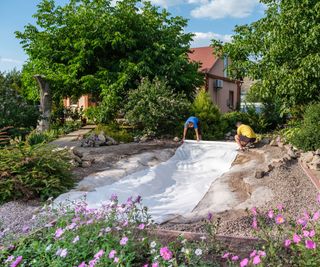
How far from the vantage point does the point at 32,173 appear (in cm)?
605

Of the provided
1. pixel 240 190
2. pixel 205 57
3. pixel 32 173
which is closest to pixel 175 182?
pixel 240 190

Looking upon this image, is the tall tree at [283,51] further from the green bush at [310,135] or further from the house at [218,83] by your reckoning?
the house at [218,83]

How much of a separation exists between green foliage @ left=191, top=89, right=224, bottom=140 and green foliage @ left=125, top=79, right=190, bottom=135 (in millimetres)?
665

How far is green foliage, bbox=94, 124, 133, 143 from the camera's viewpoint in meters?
12.3

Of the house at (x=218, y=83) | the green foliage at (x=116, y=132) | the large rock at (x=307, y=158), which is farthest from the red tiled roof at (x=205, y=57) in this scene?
the large rock at (x=307, y=158)

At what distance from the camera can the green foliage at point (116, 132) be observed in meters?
12.3

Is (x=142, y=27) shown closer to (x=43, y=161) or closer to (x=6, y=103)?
(x=6, y=103)

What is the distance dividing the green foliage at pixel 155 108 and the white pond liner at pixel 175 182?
1772 mm

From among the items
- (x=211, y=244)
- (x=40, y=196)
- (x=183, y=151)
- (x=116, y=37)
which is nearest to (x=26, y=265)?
(x=211, y=244)

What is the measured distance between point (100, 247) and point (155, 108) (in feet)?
32.1

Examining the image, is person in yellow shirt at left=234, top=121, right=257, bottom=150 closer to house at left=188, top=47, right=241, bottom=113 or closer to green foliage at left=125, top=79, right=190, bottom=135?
green foliage at left=125, top=79, right=190, bottom=135

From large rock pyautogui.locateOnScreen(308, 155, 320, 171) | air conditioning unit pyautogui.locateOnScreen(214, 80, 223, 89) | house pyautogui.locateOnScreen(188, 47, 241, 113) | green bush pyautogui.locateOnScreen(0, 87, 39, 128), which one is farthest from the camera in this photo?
house pyautogui.locateOnScreen(188, 47, 241, 113)

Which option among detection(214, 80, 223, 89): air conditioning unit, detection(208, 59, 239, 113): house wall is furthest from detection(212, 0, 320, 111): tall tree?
detection(208, 59, 239, 113): house wall

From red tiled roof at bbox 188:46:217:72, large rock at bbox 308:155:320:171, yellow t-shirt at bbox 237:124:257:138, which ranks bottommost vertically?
large rock at bbox 308:155:320:171
